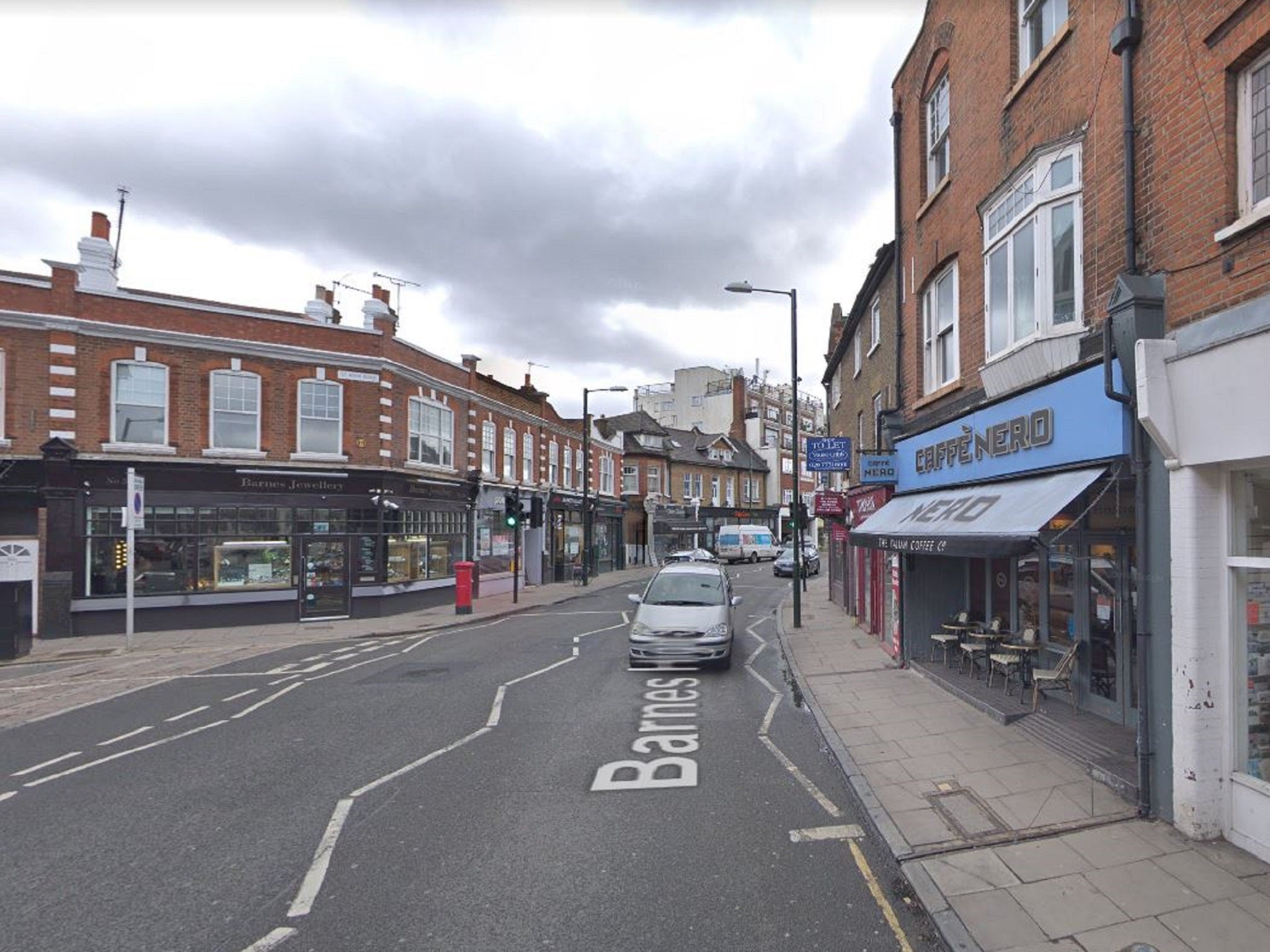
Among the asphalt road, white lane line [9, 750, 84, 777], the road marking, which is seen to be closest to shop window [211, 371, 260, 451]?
the asphalt road

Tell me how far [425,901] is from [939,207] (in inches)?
432

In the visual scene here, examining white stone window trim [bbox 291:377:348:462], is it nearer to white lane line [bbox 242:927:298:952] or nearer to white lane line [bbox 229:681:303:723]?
white lane line [bbox 229:681:303:723]

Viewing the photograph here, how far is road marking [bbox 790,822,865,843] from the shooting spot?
5.00 m

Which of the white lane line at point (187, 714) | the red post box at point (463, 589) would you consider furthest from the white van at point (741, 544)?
the white lane line at point (187, 714)

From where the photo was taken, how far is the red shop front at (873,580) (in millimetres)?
12141

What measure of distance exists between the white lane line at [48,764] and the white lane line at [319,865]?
378 centimetres

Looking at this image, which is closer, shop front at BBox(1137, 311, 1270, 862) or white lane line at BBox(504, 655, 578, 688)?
shop front at BBox(1137, 311, 1270, 862)

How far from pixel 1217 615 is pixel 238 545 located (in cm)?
1943

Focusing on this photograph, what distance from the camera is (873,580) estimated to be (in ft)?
47.4

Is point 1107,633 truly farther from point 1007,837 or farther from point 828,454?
point 828,454

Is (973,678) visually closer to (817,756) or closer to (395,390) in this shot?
(817,756)

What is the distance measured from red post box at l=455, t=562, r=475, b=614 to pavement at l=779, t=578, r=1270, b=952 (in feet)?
43.7

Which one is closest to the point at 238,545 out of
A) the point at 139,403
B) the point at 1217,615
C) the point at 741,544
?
the point at 139,403

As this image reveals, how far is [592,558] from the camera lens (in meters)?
33.3
